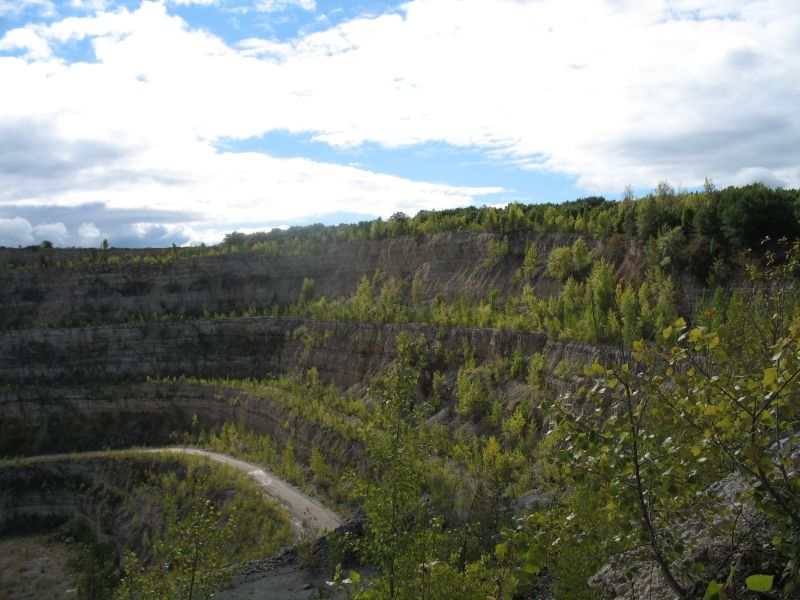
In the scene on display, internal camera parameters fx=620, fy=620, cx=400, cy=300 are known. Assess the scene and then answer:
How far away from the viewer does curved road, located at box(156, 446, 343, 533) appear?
31.0m

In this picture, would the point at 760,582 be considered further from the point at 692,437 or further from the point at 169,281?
the point at 169,281

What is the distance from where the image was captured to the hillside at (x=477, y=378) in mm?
5457

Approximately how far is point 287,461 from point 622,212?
82.4 ft

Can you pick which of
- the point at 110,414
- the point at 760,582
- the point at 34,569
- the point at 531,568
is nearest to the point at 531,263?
the point at 34,569

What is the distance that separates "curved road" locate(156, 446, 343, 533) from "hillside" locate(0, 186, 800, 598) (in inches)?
35.3

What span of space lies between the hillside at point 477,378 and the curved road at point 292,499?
90 centimetres

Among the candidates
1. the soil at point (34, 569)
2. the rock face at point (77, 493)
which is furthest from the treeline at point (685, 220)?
the soil at point (34, 569)

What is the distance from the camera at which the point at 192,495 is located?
37031 mm

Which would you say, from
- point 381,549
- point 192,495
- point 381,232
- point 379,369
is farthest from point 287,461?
point 381,549

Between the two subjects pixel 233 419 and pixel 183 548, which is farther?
pixel 233 419

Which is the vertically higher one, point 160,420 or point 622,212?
point 622,212

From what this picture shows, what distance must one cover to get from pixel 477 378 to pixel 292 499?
39.9ft

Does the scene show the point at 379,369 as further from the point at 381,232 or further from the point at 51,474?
the point at 51,474

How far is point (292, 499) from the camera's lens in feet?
112
